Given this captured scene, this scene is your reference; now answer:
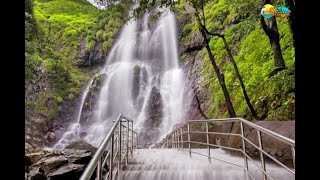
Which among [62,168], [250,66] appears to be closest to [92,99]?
[250,66]

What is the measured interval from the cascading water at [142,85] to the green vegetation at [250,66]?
316 centimetres

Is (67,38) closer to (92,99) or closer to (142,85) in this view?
(92,99)

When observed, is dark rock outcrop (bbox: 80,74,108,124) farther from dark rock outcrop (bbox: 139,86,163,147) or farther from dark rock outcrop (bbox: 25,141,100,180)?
dark rock outcrop (bbox: 25,141,100,180)

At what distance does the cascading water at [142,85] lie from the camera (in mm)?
19172

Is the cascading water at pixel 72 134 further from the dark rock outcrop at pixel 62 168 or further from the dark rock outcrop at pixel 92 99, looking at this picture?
the dark rock outcrop at pixel 62 168

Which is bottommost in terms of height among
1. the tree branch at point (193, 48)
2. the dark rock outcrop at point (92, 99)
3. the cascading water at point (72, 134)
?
the cascading water at point (72, 134)

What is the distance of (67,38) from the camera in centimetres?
2923

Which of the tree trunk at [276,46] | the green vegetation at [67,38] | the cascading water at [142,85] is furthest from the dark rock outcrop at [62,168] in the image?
the green vegetation at [67,38]

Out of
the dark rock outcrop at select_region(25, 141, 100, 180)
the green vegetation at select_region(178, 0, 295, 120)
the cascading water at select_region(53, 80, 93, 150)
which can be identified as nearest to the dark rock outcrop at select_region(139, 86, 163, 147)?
the green vegetation at select_region(178, 0, 295, 120)

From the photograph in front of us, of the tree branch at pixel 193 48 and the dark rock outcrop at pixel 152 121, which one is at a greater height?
the tree branch at pixel 193 48

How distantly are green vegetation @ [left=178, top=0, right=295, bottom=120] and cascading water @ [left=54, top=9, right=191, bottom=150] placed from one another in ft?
10.4

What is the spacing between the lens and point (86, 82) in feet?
80.5

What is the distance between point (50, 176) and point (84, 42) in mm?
21442
